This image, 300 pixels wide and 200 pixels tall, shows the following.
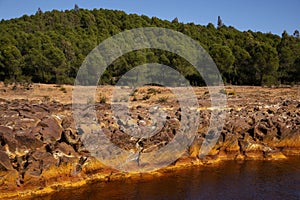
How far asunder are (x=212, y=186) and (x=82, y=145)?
23.9 ft

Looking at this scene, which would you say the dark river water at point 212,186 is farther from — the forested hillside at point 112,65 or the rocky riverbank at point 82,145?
the forested hillside at point 112,65

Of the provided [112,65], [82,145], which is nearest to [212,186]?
[82,145]

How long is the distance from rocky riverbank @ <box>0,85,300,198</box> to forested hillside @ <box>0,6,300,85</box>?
87.1 ft

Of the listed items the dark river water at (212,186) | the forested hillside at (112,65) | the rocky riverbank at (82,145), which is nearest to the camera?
the dark river water at (212,186)

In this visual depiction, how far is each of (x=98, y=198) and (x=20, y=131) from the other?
232 inches

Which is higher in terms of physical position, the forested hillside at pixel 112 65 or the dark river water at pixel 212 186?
the forested hillside at pixel 112 65

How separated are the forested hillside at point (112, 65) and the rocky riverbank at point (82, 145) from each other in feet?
87.1

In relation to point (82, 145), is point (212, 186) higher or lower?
lower

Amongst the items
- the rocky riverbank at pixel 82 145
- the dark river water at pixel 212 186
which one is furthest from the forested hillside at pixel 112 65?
the dark river water at pixel 212 186

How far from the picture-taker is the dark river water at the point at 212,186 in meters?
17.0

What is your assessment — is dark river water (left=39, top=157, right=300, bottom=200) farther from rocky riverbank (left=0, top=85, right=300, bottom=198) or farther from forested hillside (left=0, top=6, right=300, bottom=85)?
forested hillside (left=0, top=6, right=300, bottom=85)

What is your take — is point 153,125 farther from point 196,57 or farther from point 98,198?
point 196,57

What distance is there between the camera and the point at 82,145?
20109 mm

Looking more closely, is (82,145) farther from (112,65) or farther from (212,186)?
(112,65)
